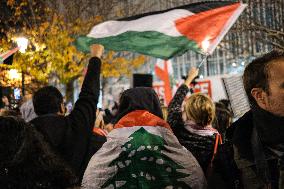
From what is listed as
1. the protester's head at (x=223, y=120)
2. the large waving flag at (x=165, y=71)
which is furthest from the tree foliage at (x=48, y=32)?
the protester's head at (x=223, y=120)

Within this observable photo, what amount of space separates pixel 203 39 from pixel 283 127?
12.9 feet

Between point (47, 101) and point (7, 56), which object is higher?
point (7, 56)

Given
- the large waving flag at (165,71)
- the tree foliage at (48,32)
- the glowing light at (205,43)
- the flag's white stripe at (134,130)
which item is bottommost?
the flag's white stripe at (134,130)

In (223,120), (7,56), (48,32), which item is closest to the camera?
(223,120)

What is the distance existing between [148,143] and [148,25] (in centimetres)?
334

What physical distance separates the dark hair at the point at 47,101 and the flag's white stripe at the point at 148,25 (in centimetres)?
223

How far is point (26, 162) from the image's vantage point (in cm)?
203

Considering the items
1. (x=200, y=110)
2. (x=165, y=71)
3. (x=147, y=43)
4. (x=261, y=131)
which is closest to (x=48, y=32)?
(x=165, y=71)

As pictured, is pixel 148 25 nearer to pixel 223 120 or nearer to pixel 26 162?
pixel 223 120

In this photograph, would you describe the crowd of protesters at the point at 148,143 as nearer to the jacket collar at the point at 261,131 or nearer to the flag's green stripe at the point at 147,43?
the jacket collar at the point at 261,131

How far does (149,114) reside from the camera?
9.87 feet

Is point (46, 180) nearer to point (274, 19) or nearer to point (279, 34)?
point (279, 34)

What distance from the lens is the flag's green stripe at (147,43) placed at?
613 centimetres

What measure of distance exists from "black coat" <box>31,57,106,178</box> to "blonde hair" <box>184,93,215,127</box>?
0.97m
